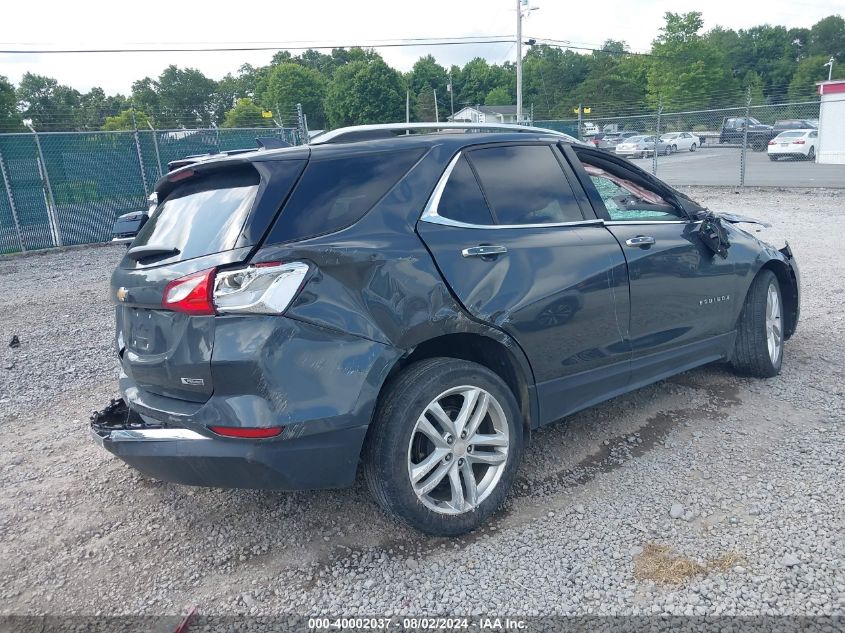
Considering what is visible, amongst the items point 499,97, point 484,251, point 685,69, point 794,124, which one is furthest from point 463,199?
point 499,97

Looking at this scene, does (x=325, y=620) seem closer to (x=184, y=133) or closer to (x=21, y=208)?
(x=21, y=208)

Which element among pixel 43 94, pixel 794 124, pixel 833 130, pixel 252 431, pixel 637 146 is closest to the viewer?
pixel 252 431

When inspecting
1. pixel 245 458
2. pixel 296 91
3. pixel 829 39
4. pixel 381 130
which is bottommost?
pixel 245 458

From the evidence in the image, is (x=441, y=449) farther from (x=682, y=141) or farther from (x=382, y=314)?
(x=682, y=141)

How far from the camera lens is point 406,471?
285cm

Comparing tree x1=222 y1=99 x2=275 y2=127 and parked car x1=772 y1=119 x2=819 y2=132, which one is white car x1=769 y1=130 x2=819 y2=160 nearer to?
parked car x1=772 y1=119 x2=819 y2=132

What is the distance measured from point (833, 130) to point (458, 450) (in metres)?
28.8

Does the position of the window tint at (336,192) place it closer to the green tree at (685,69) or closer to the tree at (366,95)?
the green tree at (685,69)

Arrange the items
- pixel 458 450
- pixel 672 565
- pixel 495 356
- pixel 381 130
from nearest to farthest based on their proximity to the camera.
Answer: pixel 672 565, pixel 458 450, pixel 495 356, pixel 381 130

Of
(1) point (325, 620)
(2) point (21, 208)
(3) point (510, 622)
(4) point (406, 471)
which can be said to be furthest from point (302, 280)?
(2) point (21, 208)

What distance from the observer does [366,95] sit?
262 ft

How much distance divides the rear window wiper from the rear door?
3.51 ft

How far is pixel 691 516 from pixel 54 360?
546cm

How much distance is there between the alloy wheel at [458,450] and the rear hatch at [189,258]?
0.93 m
